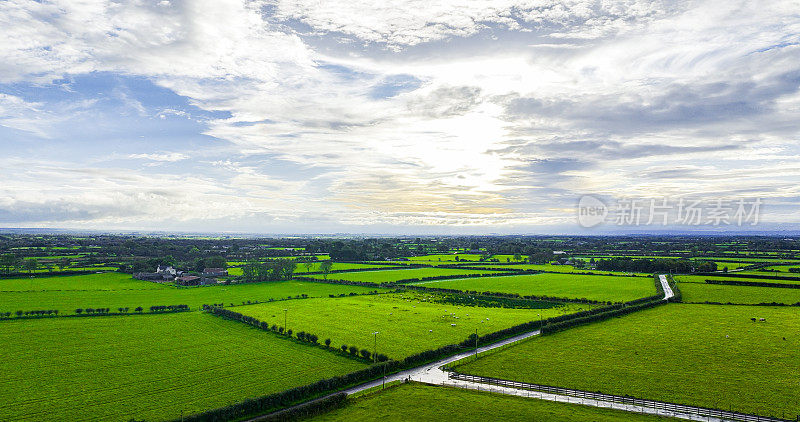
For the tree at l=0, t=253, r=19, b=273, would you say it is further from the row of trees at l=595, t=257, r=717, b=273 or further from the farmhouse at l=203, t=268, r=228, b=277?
the row of trees at l=595, t=257, r=717, b=273

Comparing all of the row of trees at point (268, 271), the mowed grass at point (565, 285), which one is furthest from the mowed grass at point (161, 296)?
the mowed grass at point (565, 285)

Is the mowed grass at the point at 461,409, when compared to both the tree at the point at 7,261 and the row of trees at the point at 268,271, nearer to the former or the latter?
the row of trees at the point at 268,271

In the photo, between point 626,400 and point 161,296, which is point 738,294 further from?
point 161,296

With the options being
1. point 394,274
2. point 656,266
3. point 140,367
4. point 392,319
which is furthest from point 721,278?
point 140,367

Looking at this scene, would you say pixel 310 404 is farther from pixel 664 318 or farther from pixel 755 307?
pixel 755 307

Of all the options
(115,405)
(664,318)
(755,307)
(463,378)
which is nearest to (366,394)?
(463,378)
